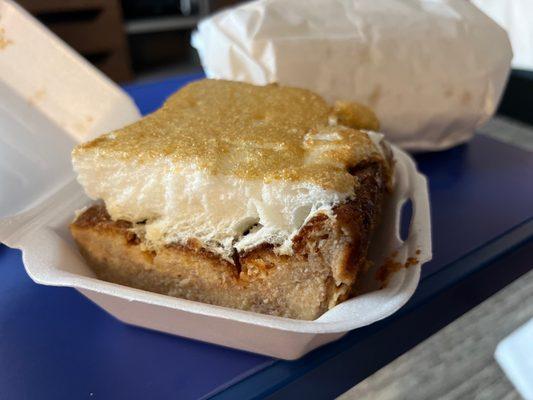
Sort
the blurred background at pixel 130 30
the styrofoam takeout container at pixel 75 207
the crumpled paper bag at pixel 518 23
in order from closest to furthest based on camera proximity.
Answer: the styrofoam takeout container at pixel 75 207 < the crumpled paper bag at pixel 518 23 < the blurred background at pixel 130 30

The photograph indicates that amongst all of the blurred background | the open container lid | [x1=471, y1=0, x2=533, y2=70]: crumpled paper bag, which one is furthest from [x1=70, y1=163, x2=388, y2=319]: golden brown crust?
the blurred background

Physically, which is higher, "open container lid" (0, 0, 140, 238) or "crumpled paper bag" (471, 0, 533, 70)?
"open container lid" (0, 0, 140, 238)

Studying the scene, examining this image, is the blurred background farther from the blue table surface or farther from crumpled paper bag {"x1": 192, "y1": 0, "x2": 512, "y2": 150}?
the blue table surface

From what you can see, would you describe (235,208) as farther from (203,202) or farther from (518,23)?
(518,23)

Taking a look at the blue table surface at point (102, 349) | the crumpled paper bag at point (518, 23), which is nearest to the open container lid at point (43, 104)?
the blue table surface at point (102, 349)

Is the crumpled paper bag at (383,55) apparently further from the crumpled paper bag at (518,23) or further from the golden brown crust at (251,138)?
the crumpled paper bag at (518,23)

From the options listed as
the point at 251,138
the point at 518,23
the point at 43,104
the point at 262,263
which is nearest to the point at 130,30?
the point at 518,23

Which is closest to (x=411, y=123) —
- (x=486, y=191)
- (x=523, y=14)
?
(x=486, y=191)

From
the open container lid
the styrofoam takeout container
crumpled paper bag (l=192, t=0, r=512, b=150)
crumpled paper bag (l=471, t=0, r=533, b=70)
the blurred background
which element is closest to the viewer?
the styrofoam takeout container
